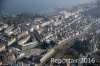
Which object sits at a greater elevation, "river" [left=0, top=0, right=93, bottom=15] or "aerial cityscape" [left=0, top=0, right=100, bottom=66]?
"river" [left=0, top=0, right=93, bottom=15]

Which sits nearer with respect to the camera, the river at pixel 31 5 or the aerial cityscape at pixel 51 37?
the aerial cityscape at pixel 51 37

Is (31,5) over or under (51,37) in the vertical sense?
over

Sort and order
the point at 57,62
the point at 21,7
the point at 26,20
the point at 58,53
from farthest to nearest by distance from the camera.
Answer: the point at 21,7 → the point at 26,20 → the point at 58,53 → the point at 57,62

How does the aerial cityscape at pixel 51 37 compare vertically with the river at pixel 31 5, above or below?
below

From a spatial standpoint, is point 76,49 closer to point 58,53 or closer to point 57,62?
point 58,53

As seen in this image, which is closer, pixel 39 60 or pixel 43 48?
pixel 39 60

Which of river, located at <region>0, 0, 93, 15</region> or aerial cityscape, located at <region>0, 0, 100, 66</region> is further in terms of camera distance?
river, located at <region>0, 0, 93, 15</region>

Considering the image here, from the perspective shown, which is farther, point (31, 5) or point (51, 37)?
point (31, 5)

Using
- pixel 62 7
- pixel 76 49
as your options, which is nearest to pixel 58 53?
pixel 76 49
